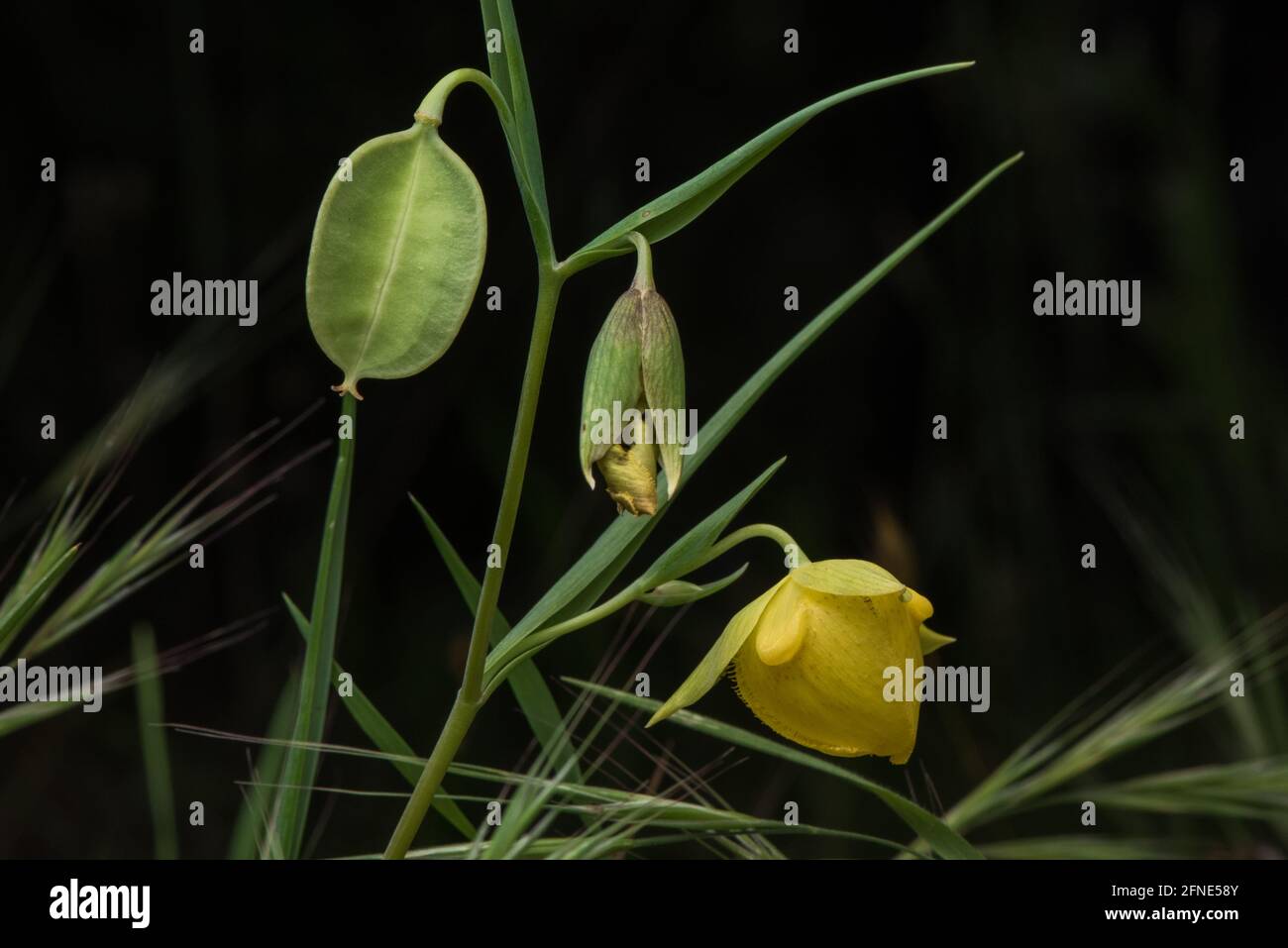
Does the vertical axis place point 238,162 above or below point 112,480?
above

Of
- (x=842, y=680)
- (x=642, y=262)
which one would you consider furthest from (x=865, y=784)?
(x=642, y=262)

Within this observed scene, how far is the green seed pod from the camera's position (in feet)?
1.34

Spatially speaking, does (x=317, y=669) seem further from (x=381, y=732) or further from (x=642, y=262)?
(x=642, y=262)

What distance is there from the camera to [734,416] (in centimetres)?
47

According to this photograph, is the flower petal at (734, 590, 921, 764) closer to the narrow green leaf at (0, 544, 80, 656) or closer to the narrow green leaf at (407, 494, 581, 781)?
the narrow green leaf at (407, 494, 581, 781)

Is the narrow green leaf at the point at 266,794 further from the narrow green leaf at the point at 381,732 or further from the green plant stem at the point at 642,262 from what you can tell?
the green plant stem at the point at 642,262

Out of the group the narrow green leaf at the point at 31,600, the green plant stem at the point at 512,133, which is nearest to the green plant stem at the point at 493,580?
the green plant stem at the point at 512,133

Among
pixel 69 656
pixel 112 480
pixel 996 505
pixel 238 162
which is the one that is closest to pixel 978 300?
pixel 996 505

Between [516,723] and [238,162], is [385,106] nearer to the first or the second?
[238,162]

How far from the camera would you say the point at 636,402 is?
43cm

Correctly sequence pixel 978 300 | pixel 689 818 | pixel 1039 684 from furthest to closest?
1. pixel 978 300
2. pixel 1039 684
3. pixel 689 818

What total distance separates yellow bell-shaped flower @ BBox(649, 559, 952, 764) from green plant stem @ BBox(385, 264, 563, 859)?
0.19 ft

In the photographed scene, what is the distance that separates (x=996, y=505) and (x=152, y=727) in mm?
1009

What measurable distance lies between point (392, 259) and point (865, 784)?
0.66ft
